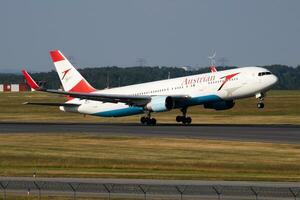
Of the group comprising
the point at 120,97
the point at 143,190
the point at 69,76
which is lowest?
the point at 143,190

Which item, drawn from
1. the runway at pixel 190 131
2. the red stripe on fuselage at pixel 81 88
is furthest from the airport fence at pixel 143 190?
the red stripe on fuselage at pixel 81 88

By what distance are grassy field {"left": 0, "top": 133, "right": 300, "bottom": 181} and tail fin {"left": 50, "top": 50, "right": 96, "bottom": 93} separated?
2189 centimetres

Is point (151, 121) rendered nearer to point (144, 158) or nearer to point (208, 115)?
point (208, 115)

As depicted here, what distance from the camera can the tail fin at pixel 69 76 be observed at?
87812 mm

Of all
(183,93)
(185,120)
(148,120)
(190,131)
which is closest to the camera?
(190,131)

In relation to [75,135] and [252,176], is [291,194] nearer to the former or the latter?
[252,176]

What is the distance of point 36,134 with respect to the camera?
7050cm

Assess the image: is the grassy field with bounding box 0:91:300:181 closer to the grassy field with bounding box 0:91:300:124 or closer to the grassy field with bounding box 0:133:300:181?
the grassy field with bounding box 0:133:300:181

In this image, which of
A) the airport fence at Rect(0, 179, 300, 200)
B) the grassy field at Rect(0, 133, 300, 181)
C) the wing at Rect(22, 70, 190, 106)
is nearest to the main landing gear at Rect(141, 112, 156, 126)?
the wing at Rect(22, 70, 190, 106)

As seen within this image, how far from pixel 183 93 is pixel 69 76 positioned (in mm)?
15103

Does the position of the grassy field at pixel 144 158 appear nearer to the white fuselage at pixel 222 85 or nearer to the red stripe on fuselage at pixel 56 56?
the white fuselage at pixel 222 85

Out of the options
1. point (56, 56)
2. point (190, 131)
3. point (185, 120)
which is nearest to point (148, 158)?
point (190, 131)

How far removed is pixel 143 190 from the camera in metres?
36.6

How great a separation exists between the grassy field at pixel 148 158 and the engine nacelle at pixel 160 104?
1204 centimetres
